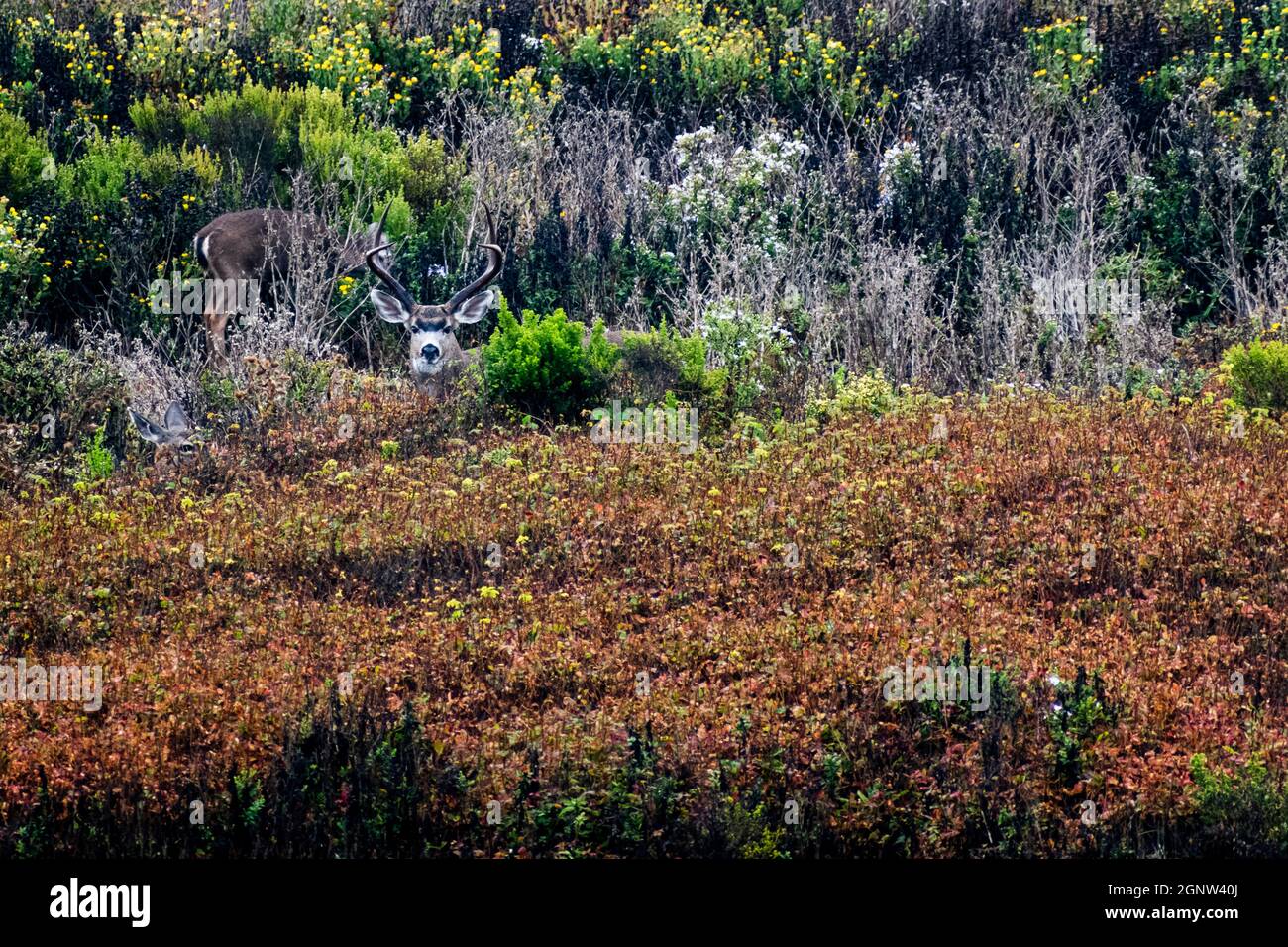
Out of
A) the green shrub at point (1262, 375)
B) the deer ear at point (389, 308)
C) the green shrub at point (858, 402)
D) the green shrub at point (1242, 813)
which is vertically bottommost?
the green shrub at point (1242, 813)

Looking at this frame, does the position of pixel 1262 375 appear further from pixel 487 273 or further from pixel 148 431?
pixel 148 431

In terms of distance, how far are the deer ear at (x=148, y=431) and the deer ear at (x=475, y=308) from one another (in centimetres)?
277

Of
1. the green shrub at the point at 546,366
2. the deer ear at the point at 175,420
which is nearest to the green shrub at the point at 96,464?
the deer ear at the point at 175,420

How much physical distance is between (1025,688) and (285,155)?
10.9m

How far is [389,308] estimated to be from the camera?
12.5 meters

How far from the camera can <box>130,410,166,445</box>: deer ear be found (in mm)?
10734

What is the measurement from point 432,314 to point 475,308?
0.37 metres

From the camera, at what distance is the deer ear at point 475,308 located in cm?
1263

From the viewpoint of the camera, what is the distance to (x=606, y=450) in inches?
409

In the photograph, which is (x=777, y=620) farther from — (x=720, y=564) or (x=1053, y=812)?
(x=1053, y=812)

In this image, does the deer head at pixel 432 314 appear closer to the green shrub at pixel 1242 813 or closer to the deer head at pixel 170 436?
the deer head at pixel 170 436

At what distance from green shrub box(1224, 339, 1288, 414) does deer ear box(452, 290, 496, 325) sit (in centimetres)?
566

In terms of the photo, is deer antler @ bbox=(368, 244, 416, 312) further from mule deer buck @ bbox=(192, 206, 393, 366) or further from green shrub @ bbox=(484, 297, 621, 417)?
green shrub @ bbox=(484, 297, 621, 417)

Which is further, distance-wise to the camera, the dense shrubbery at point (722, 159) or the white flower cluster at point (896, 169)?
the white flower cluster at point (896, 169)
